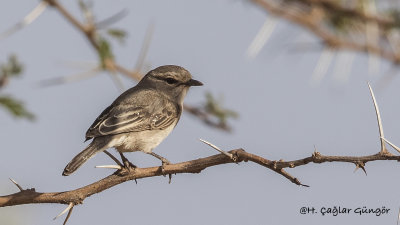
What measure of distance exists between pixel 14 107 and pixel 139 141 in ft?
7.32

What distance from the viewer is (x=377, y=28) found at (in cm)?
473

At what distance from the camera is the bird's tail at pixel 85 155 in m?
5.07

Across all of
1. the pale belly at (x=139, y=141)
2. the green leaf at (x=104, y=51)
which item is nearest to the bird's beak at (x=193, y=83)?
the pale belly at (x=139, y=141)

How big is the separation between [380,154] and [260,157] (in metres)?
0.61

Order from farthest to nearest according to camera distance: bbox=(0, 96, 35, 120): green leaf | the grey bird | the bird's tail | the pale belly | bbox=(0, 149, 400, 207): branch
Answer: the pale belly < the grey bird < the bird's tail < bbox=(0, 96, 35, 120): green leaf < bbox=(0, 149, 400, 207): branch

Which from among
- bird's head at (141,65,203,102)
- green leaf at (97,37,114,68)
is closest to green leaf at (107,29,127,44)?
green leaf at (97,37,114,68)

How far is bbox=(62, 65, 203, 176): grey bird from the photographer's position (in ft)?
20.0

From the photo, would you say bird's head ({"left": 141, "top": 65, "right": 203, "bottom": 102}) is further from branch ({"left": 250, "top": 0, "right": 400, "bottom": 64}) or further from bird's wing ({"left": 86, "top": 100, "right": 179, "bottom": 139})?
branch ({"left": 250, "top": 0, "right": 400, "bottom": 64})

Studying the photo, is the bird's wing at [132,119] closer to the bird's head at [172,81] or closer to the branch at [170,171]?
the bird's head at [172,81]

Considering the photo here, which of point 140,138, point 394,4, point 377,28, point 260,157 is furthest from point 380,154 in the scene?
point 140,138

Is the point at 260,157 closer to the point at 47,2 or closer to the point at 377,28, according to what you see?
the point at 377,28

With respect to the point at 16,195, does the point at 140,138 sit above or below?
above

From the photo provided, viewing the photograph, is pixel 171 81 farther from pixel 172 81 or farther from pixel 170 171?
pixel 170 171

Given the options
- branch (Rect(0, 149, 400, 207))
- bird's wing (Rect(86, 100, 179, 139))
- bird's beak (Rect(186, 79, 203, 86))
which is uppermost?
bird's beak (Rect(186, 79, 203, 86))
